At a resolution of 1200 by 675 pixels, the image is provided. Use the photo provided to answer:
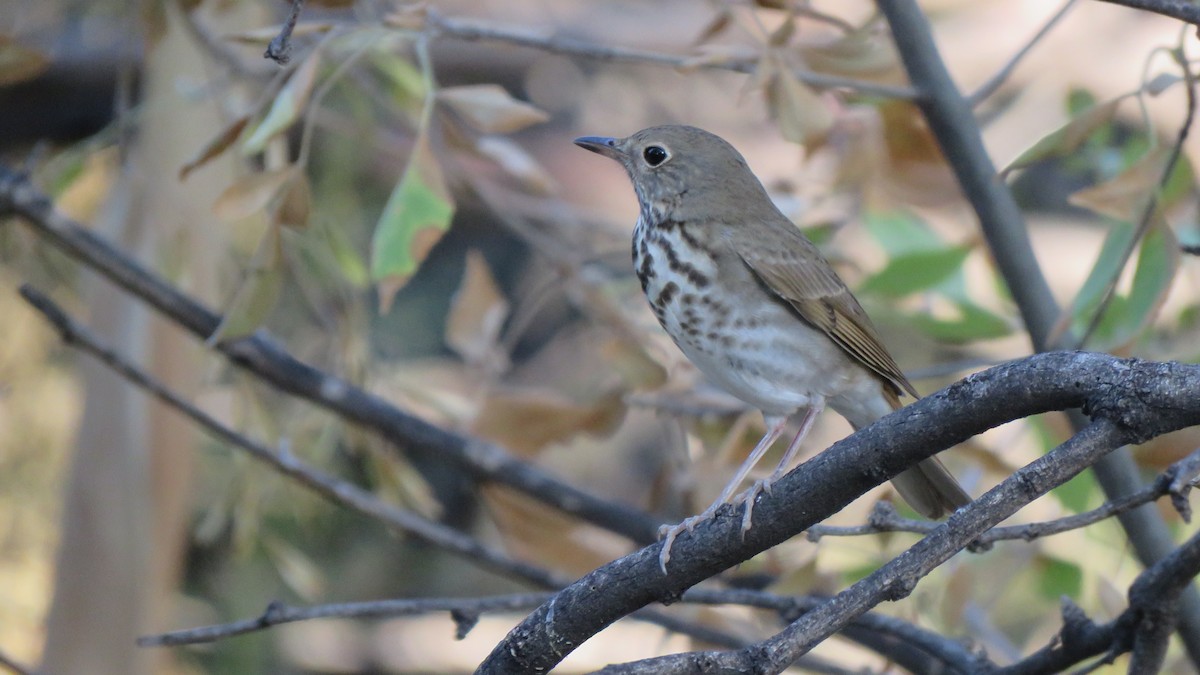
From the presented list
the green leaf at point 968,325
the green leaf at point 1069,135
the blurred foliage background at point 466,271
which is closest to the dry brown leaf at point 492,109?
the blurred foliage background at point 466,271

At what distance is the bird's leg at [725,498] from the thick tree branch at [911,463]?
0.6 inches

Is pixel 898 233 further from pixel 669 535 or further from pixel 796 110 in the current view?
pixel 669 535

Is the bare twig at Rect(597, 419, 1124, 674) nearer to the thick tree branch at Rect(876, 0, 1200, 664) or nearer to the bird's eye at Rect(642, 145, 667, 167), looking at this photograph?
the thick tree branch at Rect(876, 0, 1200, 664)

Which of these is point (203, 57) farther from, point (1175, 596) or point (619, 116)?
point (1175, 596)

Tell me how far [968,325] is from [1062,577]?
447mm

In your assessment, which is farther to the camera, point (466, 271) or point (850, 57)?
point (466, 271)

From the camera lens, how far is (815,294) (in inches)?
68.4

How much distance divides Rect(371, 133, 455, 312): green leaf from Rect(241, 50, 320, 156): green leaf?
16 cm

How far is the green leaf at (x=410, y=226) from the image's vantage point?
1.48 meters

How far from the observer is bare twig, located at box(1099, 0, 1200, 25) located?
1.07m

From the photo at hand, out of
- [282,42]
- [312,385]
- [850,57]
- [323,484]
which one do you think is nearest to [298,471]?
[323,484]

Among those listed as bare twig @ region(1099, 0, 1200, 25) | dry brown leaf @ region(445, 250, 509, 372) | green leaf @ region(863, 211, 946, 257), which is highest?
green leaf @ region(863, 211, 946, 257)

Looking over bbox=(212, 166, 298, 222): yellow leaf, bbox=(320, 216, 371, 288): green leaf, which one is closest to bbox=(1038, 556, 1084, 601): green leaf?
bbox=(320, 216, 371, 288): green leaf

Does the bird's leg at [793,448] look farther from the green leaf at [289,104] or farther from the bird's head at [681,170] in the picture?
the green leaf at [289,104]
